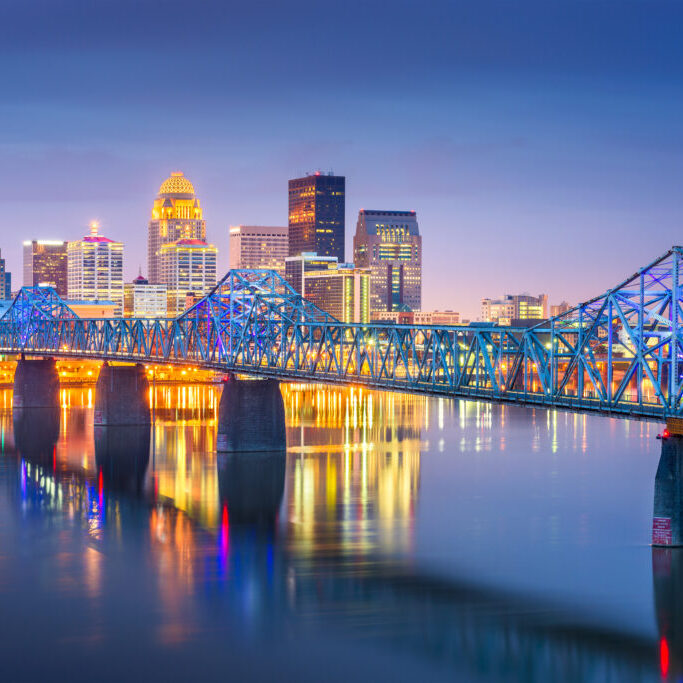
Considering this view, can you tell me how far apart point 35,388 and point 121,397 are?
29.3 m

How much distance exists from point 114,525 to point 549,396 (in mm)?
25651

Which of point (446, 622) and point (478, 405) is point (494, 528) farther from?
point (478, 405)

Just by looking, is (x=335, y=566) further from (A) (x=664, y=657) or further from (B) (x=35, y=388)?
(B) (x=35, y=388)

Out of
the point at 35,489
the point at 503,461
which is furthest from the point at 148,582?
the point at 503,461

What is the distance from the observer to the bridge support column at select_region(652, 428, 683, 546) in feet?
199

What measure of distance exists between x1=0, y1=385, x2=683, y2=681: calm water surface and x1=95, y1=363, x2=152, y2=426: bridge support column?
640 inches

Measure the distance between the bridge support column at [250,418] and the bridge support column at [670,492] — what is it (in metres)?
44.9

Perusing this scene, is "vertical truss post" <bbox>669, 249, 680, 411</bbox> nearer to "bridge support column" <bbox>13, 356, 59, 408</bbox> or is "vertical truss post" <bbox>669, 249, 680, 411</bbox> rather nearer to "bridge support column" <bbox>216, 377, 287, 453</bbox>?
"bridge support column" <bbox>216, 377, 287, 453</bbox>

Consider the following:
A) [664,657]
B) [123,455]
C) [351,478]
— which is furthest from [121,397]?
[664,657]

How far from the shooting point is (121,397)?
127 metres

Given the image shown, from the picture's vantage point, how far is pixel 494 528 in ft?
232

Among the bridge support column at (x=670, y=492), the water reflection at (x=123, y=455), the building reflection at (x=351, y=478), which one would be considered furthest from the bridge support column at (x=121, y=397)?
the bridge support column at (x=670, y=492)

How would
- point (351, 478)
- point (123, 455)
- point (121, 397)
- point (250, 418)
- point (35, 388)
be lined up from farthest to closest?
1. point (35, 388)
2. point (121, 397)
3. point (123, 455)
4. point (250, 418)
5. point (351, 478)

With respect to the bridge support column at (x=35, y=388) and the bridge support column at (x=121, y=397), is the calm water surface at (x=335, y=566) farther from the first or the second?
the bridge support column at (x=35, y=388)
